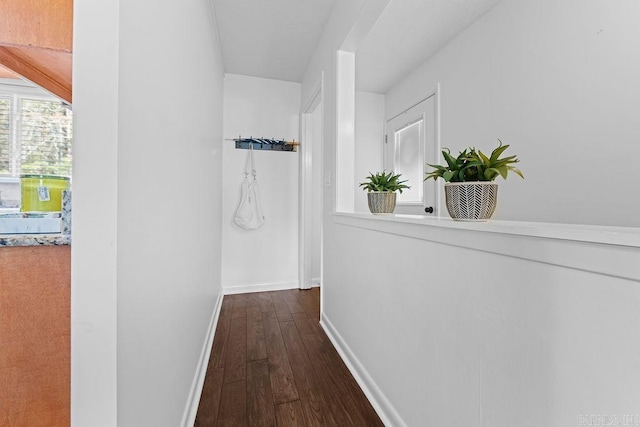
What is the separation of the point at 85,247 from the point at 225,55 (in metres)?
2.63

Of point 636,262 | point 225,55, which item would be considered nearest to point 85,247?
point 636,262

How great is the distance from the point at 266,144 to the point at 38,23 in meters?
2.34

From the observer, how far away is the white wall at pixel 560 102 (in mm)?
1194

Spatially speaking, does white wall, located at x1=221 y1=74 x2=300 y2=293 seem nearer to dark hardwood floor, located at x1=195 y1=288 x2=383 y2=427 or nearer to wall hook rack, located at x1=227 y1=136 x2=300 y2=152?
wall hook rack, located at x1=227 y1=136 x2=300 y2=152

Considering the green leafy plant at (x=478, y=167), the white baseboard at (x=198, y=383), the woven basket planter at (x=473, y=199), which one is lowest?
the white baseboard at (x=198, y=383)

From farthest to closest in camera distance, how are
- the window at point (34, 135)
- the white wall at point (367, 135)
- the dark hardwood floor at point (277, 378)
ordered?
the white wall at point (367, 135)
the dark hardwood floor at point (277, 378)
the window at point (34, 135)

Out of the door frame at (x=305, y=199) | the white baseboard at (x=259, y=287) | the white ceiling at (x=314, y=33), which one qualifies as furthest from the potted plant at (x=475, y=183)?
the white baseboard at (x=259, y=287)

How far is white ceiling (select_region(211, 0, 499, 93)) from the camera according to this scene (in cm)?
189

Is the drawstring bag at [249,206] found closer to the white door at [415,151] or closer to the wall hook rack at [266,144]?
the wall hook rack at [266,144]

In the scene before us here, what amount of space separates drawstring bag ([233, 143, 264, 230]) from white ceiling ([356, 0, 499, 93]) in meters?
1.54

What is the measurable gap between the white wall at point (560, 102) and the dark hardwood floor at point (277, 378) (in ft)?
4.88

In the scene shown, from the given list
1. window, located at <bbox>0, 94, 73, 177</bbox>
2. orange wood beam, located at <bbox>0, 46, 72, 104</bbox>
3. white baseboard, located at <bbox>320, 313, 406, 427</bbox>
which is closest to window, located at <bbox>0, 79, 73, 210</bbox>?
window, located at <bbox>0, 94, 73, 177</bbox>

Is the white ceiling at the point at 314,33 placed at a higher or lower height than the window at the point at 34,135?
higher

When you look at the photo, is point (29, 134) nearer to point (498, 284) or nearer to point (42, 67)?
point (42, 67)
